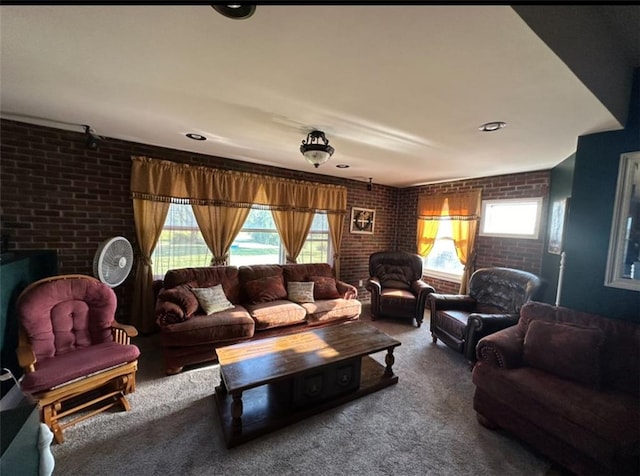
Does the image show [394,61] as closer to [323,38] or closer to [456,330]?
[323,38]

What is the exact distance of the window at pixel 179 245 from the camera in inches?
122

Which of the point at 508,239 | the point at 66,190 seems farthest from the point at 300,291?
the point at 508,239

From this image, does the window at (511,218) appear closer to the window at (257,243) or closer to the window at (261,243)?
the window at (261,243)

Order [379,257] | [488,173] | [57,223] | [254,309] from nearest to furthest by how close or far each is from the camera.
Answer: [57,223], [254,309], [488,173], [379,257]

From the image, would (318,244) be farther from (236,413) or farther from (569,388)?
(569,388)

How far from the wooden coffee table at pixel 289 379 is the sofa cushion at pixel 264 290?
93 cm

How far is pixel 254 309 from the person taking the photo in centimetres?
279

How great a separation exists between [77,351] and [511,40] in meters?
3.25

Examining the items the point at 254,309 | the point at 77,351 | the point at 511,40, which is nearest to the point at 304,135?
the point at 511,40

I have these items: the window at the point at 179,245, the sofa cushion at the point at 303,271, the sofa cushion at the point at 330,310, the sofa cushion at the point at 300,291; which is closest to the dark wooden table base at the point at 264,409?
the sofa cushion at the point at 330,310

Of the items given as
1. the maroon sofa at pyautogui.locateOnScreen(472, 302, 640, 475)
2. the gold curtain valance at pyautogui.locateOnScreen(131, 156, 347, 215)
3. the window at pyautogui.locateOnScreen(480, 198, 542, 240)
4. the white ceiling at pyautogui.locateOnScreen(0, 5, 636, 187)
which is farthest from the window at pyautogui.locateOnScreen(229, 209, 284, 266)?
the window at pyautogui.locateOnScreen(480, 198, 542, 240)

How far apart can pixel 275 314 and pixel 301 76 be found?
2.29 m

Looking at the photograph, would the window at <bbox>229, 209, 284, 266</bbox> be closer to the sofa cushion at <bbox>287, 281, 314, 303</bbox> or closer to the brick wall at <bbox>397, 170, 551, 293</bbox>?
the sofa cushion at <bbox>287, 281, 314, 303</bbox>

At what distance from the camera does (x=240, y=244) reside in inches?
143
